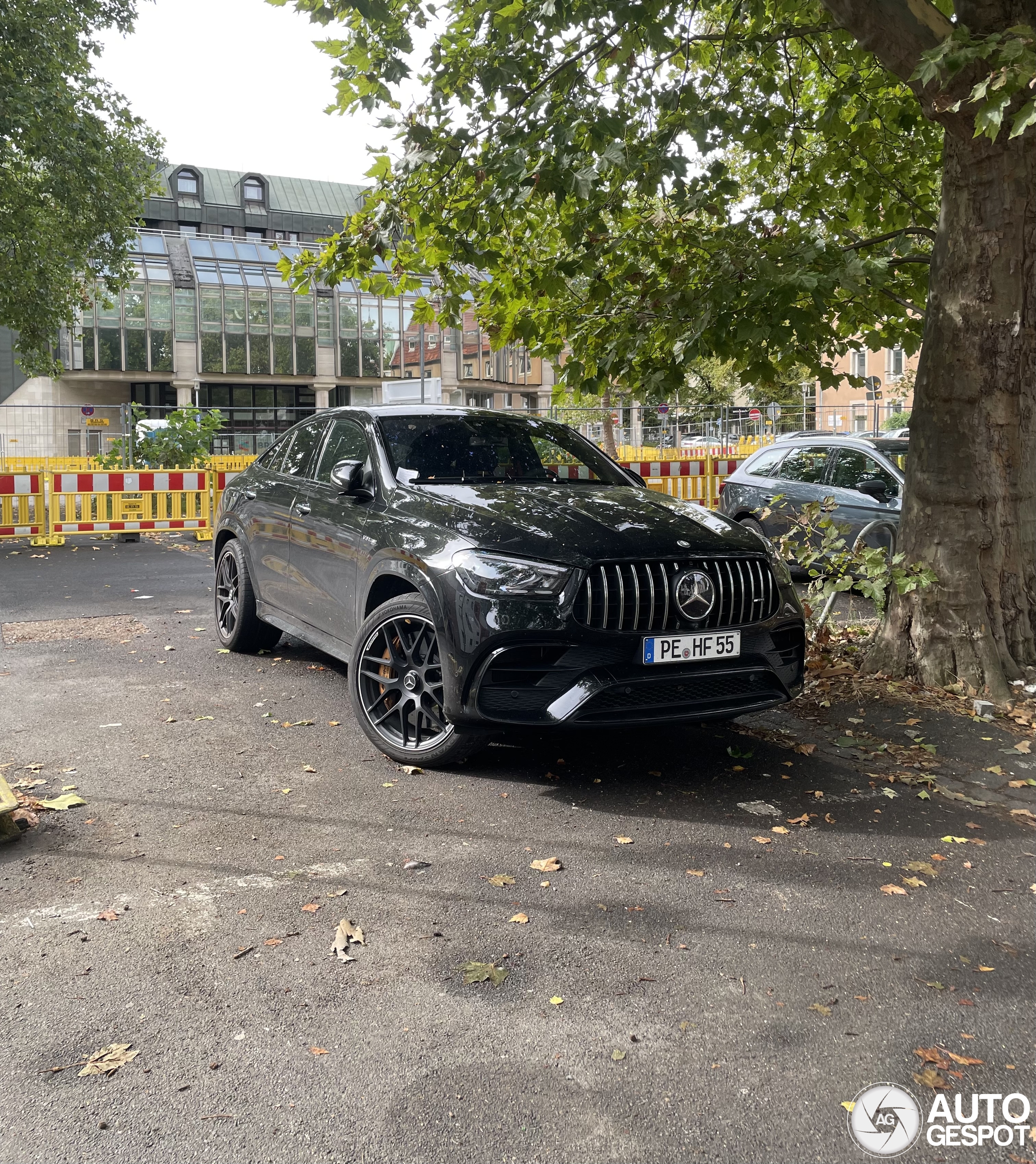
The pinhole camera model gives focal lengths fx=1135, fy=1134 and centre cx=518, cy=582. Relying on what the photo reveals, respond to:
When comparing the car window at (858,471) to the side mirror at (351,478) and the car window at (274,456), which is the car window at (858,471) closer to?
the car window at (274,456)

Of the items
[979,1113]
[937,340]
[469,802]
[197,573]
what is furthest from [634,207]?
[979,1113]

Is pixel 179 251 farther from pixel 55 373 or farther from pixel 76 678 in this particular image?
pixel 76 678

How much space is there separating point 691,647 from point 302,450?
349 centimetres

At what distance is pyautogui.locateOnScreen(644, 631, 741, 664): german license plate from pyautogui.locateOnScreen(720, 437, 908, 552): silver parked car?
522 centimetres

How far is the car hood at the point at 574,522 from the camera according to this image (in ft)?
16.5

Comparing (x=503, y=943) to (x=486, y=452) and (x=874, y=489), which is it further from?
(x=874, y=489)

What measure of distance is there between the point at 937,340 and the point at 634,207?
11.5 ft

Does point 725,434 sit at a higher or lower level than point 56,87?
lower

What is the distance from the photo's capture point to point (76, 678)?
24.2ft

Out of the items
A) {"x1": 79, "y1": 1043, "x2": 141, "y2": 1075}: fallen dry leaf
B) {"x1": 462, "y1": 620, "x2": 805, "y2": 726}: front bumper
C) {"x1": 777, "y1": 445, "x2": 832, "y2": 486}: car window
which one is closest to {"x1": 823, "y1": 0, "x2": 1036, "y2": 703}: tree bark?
{"x1": 462, "y1": 620, "x2": 805, "y2": 726}: front bumper

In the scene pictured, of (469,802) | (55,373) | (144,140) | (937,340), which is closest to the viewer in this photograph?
(469,802)

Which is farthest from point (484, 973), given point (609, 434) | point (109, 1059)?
point (609, 434)

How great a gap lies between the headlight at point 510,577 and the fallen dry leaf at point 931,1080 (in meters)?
2.50

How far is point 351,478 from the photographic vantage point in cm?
612
